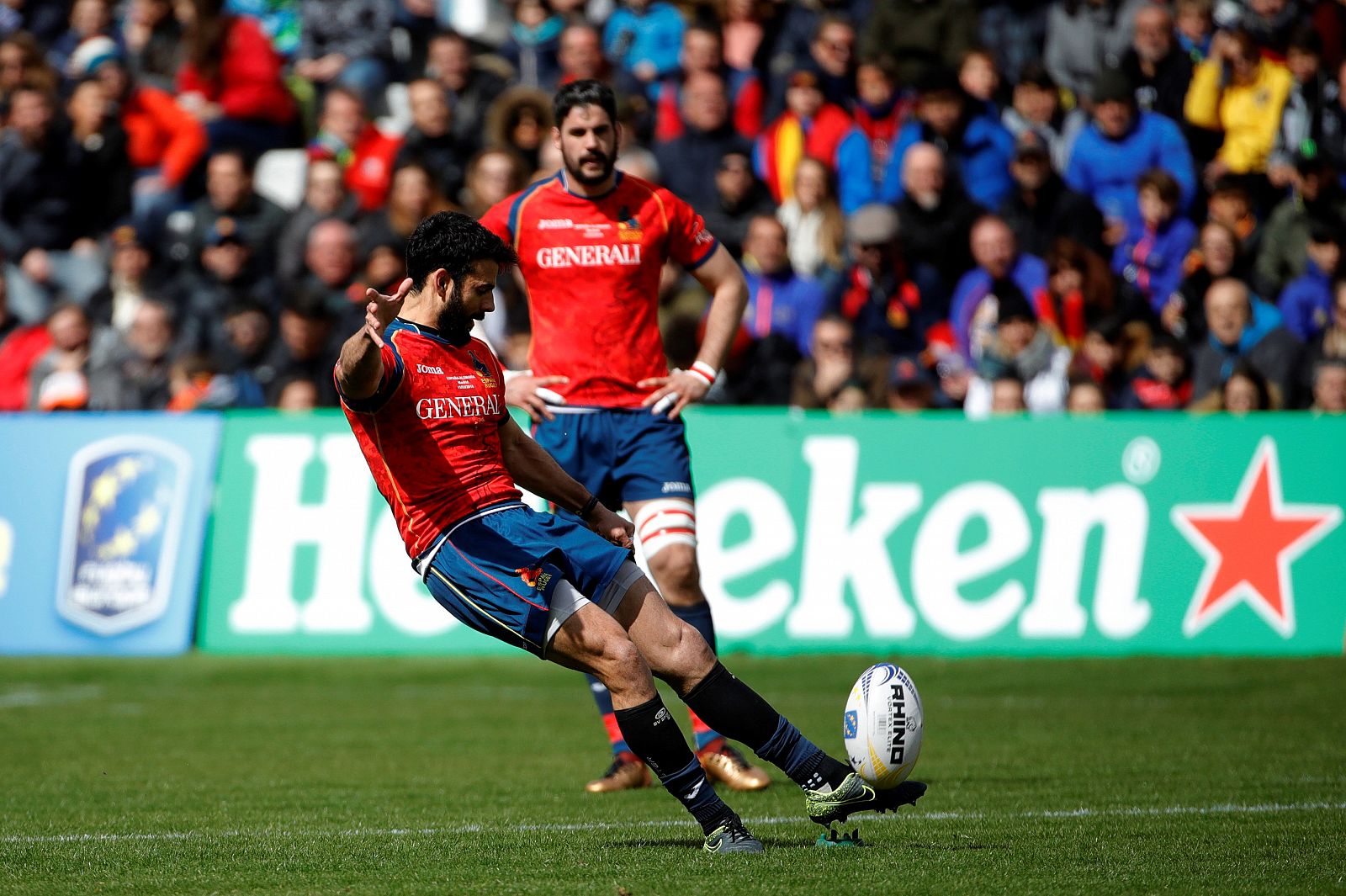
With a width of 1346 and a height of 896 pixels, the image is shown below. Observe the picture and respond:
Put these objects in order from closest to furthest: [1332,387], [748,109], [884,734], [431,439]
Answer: [431,439]
[884,734]
[1332,387]
[748,109]

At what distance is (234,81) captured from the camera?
19266mm

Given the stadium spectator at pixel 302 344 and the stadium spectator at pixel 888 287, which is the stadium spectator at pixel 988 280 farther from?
the stadium spectator at pixel 302 344

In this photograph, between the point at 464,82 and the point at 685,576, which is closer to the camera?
the point at 685,576

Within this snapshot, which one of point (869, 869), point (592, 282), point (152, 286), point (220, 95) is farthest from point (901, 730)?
point (220, 95)

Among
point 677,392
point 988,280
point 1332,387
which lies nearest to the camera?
point 677,392

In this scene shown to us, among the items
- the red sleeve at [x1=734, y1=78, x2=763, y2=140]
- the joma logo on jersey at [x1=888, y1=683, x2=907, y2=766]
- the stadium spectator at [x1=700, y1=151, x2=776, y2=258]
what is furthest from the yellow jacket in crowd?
the joma logo on jersey at [x1=888, y1=683, x2=907, y2=766]

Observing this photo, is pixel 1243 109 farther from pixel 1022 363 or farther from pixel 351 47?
pixel 351 47

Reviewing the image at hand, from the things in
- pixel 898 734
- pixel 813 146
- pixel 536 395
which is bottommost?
pixel 898 734

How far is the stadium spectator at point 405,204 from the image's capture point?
1669cm

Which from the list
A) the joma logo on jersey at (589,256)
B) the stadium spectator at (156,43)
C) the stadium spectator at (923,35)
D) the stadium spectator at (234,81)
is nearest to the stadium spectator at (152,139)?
the stadium spectator at (234,81)

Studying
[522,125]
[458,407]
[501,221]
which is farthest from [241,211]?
[458,407]

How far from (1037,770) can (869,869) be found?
2.96 metres

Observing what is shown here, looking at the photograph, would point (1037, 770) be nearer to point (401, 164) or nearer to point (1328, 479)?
point (1328, 479)

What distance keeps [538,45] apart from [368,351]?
13.2 metres
